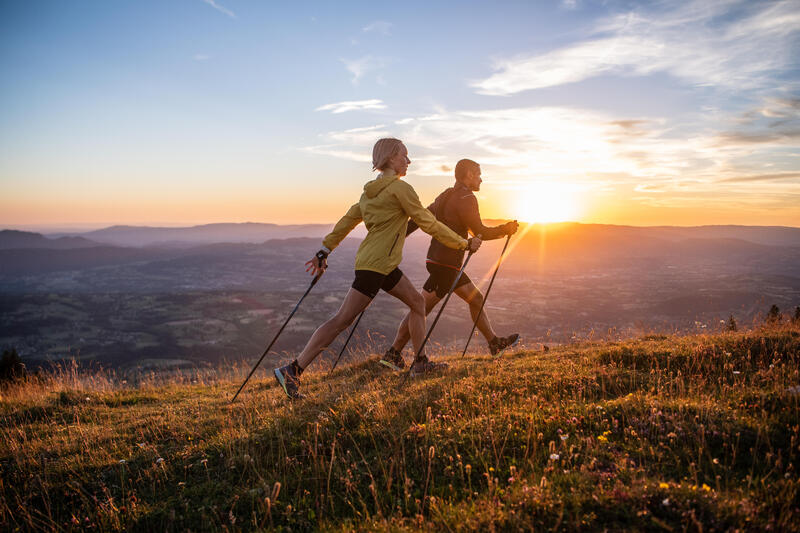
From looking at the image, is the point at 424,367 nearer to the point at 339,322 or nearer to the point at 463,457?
the point at 339,322

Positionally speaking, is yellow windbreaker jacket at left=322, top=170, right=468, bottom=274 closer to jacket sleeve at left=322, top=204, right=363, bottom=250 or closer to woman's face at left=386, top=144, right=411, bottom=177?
woman's face at left=386, top=144, right=411, bottom=177

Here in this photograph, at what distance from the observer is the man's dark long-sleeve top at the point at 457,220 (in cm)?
620

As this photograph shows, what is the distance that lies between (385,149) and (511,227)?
228cm

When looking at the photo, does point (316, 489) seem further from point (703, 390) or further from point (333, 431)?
point (703, 390)

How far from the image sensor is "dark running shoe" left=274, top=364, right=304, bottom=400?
17.2ft

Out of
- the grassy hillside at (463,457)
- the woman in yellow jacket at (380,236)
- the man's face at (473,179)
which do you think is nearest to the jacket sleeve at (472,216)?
the man's face at (473,179)

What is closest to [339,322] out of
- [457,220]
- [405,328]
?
[405,328]

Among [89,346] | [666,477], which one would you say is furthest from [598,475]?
[89,346]

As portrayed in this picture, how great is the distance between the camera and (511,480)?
260 centimetres

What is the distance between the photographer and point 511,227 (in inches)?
239

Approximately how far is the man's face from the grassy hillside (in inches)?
117

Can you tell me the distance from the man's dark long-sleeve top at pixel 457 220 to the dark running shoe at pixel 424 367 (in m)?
1.53

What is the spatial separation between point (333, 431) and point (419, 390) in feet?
4.49

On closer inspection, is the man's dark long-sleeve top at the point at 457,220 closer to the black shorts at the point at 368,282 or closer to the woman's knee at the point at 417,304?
the woman's knee at the point at 417,304
